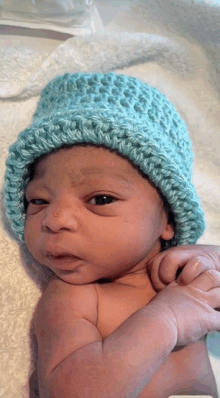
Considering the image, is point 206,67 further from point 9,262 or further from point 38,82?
point 9,262

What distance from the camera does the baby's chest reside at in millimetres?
926

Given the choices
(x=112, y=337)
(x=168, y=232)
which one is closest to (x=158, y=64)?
(x=168, y=232)

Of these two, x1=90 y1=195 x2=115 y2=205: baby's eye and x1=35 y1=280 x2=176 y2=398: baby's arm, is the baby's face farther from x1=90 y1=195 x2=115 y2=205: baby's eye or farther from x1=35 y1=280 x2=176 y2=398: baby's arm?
x1=35 y1=280 x2=176 y2=398: baby's arm

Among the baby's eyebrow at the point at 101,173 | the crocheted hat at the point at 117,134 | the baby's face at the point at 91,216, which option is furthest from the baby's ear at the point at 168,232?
the baby's eyebrow at the point at 101,173

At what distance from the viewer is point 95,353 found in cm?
76

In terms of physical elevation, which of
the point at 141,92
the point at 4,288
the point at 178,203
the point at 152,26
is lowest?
the point at 4,288

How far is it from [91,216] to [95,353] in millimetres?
302

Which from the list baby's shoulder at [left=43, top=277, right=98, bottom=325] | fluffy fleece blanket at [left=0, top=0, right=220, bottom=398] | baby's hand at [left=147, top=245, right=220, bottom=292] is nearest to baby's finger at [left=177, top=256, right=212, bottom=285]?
baby's hand at [left=147, top=245, right=220, bottom=292]

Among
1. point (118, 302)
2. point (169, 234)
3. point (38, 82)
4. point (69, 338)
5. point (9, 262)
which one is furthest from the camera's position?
point (38, 82)

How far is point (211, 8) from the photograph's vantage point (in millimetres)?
1525

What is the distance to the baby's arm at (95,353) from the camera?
0.73m

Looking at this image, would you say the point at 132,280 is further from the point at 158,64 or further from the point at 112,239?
the point at 158,64

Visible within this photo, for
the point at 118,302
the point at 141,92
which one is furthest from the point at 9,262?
the point at 141,92

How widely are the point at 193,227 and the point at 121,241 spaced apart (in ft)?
0.89
